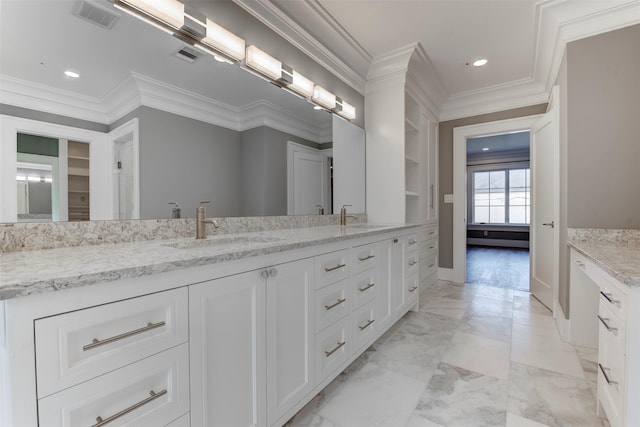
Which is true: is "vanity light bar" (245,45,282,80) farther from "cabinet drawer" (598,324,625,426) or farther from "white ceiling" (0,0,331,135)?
"cabinet drawer" (598,324,625,426)

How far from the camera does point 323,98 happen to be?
8.10ft

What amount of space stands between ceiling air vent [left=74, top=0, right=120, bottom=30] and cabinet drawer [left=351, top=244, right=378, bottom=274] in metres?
1.61

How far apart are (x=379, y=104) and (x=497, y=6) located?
1.20 metres

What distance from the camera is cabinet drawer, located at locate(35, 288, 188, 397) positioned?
64cm

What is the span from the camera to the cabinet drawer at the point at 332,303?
4.71 feet

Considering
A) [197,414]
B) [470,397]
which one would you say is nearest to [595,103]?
[470,397]

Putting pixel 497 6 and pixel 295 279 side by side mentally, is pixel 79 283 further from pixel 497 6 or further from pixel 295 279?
pixel 497 6

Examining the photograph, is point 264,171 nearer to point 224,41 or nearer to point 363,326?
point 224,41

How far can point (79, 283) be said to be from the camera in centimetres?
66

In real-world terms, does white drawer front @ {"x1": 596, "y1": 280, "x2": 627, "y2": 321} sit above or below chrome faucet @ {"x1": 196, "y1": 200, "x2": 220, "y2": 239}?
below

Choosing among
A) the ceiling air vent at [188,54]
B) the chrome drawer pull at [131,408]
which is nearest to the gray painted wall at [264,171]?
the ceiling air vent at [188,54]

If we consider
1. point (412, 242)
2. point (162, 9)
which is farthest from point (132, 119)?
point (412, 242)

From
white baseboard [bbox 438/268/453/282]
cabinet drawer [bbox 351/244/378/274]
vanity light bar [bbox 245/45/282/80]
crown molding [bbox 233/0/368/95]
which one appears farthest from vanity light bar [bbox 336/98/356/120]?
white baseboard [bbox 438/268/453/282]

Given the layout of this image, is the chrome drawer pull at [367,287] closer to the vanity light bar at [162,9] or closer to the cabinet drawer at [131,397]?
the cabinet drawer at [131,397]
